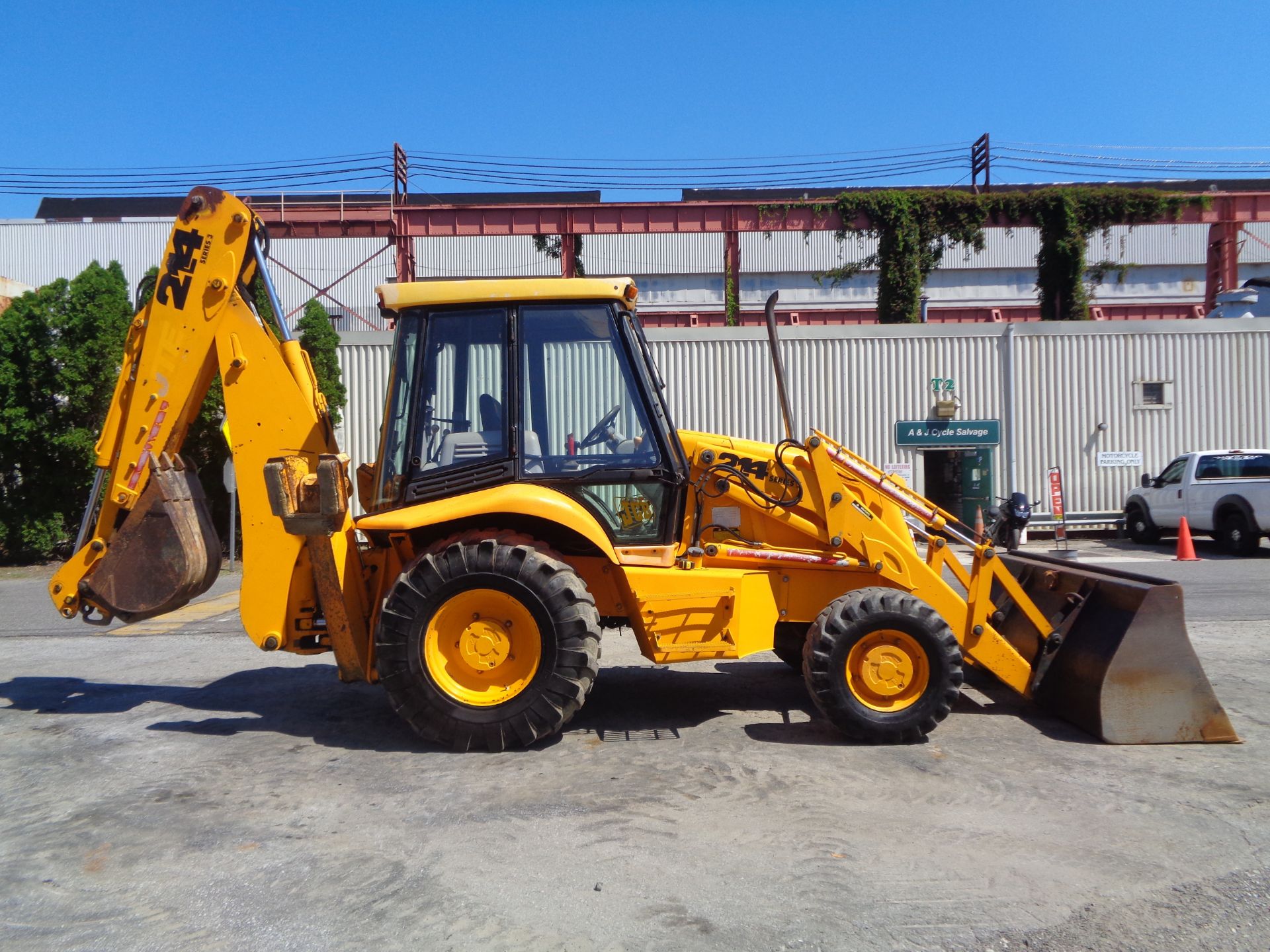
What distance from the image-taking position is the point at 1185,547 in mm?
15672

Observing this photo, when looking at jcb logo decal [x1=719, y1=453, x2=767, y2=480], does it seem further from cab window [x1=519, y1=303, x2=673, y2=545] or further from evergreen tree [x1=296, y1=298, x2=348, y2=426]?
evergreen tree [x1=296, y1=298, x2=348, y2=426]

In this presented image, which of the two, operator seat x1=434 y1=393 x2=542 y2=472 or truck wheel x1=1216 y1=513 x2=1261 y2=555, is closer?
operator seat x1=434 y1=393 x2=542 y2=472

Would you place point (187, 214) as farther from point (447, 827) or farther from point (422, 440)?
point (447, 827)

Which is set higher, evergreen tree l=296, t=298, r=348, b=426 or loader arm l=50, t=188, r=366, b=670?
evergreen tree l=296, t=298, r=348, b=426

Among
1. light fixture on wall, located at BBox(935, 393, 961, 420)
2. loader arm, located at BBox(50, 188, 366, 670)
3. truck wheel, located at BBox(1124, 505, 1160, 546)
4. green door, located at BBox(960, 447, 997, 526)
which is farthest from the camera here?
green door, located at BBox(960, 447, 997, 526)

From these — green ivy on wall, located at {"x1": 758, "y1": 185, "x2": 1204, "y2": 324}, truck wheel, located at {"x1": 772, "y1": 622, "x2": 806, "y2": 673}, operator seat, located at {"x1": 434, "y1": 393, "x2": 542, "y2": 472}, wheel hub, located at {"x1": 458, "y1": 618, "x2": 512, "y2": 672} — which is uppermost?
green ivy on wall, located at {"x1": 758, "y1": 185, "x2": 1204, "y2": 324}

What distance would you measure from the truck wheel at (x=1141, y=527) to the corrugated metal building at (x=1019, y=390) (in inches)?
41.1

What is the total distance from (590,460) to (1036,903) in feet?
10.2

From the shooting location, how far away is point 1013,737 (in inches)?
215

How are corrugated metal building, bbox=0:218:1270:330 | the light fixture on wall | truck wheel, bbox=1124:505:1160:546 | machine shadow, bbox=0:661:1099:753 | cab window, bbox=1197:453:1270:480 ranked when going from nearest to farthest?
machine shadow, bbox=0:661:1099:753, cab window, bbox=1197:453:1270:480, truck wheel, bbox=1124:505:1160:546, the light fixture on wall, corrugated metal building, bbox=0:218:1270:330

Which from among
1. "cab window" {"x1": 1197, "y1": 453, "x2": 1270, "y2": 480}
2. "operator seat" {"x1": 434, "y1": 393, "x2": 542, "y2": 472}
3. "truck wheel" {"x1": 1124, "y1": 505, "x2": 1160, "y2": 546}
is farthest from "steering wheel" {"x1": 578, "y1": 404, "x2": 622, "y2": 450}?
"truck wheel" {"x1": 1124, "y1": 505, "x2": 1160, "y2": 546}

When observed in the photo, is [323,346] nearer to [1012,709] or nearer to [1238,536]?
[1012,709]

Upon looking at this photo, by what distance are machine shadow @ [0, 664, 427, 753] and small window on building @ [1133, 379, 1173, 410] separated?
18.0 m

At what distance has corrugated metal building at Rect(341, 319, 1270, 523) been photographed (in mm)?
19719
